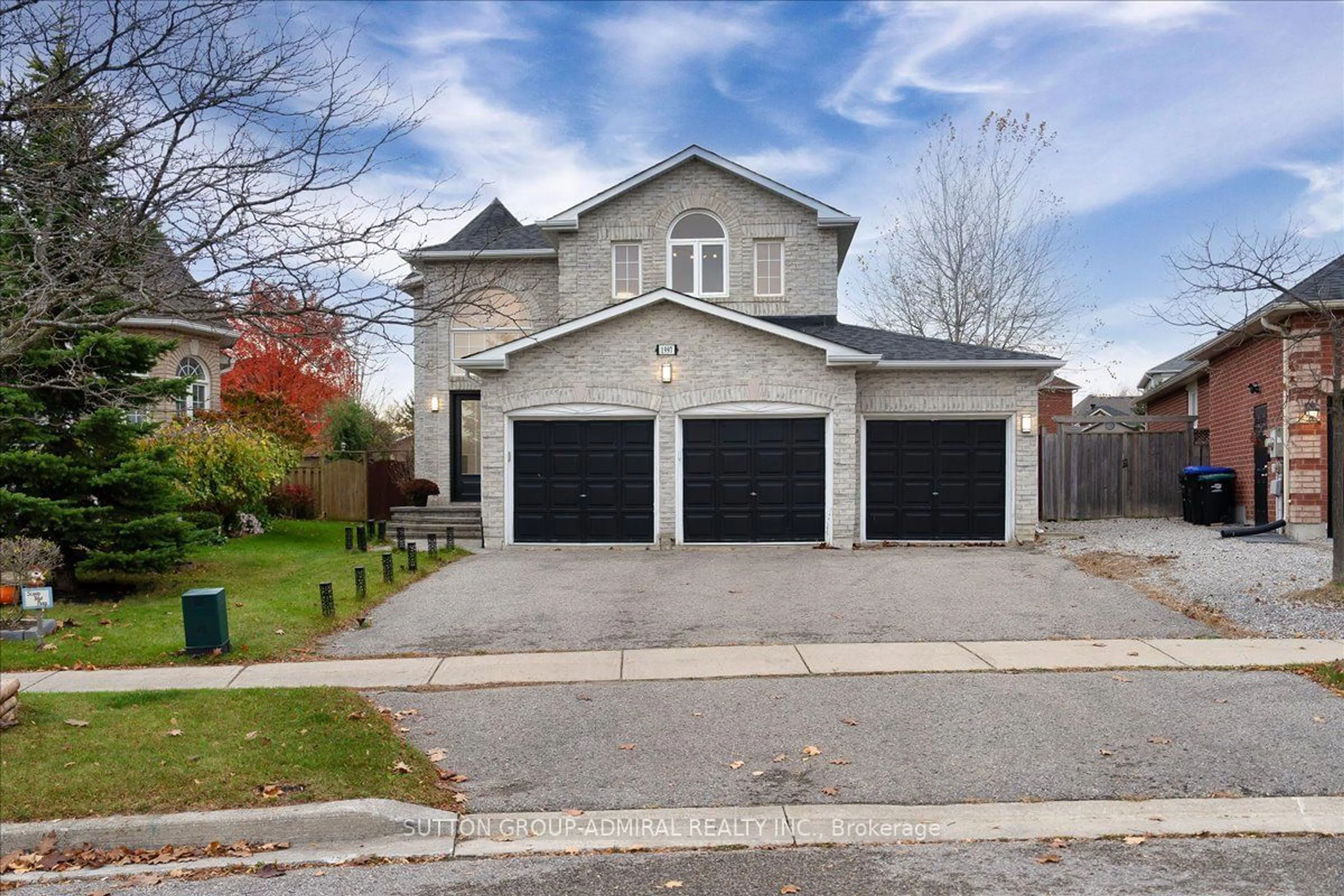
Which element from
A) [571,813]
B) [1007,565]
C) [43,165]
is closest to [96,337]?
[43,165]

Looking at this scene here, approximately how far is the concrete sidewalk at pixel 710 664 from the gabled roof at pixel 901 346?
30.5 ft

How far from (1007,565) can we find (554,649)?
8400mm

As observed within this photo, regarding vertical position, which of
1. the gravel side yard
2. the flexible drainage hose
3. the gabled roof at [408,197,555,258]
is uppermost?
the gabled roof at [408,197,555,258]

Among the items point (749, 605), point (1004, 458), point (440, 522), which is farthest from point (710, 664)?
point (440, 522)

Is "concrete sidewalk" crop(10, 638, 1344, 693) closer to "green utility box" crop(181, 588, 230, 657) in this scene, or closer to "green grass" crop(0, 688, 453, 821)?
"green utility box" crop(181, 588, 230, 657)

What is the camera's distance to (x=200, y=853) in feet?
18.0

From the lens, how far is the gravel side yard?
411 inches

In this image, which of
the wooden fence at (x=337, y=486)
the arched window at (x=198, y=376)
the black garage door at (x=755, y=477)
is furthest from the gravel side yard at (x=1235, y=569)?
the arched window at (x=198, y=376)

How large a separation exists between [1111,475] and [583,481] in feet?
43.9

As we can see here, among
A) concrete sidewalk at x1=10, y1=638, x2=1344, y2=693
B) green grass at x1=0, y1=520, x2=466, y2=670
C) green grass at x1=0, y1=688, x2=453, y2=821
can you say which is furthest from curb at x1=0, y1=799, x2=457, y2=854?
green grass at x1=0, y1=520, x2=466, y2=670

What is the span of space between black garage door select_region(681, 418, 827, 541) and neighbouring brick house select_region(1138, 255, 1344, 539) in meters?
7.34

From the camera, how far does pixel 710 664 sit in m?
9.04

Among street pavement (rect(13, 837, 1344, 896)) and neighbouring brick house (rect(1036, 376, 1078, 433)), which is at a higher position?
neighbouring brick house (rect(1036, 376, 1078, 433))

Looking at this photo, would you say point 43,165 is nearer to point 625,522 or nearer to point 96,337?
point 96,337
